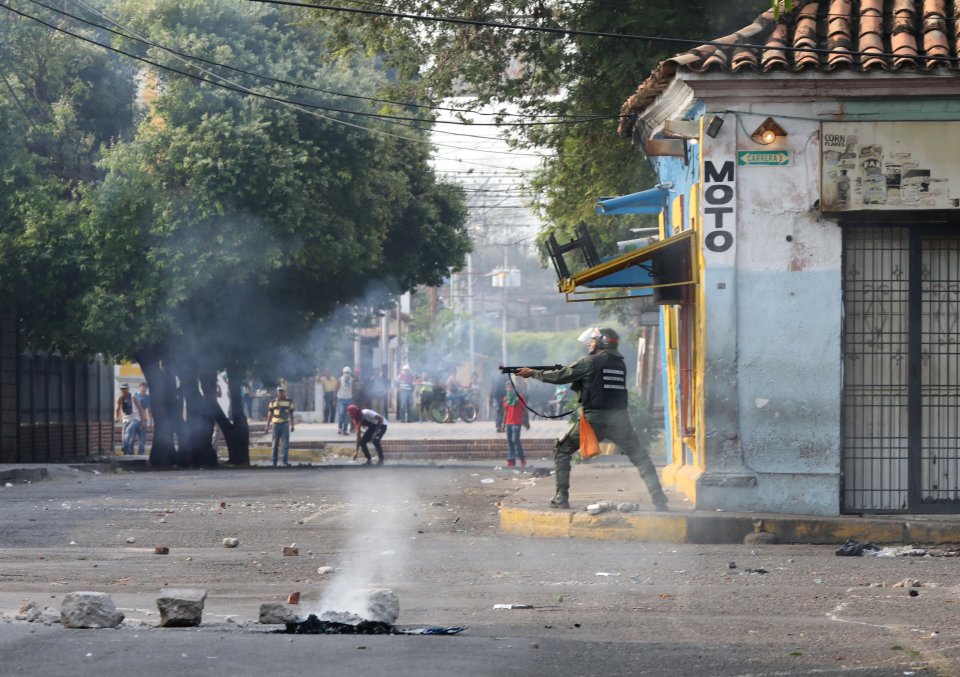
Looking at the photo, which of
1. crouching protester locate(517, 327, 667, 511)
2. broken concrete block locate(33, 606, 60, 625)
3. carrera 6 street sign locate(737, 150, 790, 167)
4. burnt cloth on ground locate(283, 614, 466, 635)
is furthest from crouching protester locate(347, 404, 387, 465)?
burnt cloth on ground locate(283, 614, 466, 635)

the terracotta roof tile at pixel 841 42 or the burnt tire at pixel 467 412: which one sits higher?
the terracotta roof tile at pixel 841 42

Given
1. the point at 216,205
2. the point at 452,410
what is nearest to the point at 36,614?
the point at 216,205

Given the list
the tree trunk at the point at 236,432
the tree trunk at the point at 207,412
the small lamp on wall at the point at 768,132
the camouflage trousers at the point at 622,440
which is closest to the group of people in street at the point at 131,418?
the tree trunk at the point at 236,432

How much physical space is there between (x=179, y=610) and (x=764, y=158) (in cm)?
766

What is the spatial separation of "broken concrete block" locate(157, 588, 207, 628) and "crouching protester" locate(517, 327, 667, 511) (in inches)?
253

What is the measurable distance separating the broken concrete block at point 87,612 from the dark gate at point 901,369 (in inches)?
309

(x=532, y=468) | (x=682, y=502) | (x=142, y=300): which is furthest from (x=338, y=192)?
(x=682, y=502)

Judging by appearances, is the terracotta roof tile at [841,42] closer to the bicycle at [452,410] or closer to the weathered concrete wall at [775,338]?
the weathered concrete wall at [775,338]

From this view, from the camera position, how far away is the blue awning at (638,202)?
17625 millimetres

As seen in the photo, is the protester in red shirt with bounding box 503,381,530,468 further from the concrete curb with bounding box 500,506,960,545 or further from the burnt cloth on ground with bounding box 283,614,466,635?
the burnt cloth on ground with bounding box 283,614,466,635

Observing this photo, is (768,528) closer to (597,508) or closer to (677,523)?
(677,523)

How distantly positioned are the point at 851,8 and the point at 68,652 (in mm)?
10184

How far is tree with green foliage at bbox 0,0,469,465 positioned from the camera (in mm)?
25375

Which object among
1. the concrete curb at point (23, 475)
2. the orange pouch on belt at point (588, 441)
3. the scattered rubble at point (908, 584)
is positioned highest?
the orange pouch on belt at point (588, 441)
